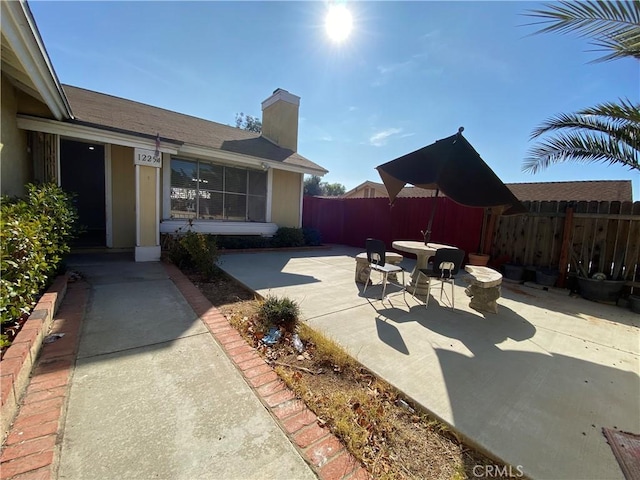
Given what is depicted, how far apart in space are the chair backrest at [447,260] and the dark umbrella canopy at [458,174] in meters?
0.79

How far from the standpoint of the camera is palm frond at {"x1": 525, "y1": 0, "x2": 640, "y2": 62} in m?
3.46

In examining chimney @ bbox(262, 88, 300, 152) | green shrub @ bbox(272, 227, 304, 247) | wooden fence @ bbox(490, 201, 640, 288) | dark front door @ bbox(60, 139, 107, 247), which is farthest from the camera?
chimney @ bbox(262, 88, 300, 152)

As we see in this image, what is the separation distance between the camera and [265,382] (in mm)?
2301

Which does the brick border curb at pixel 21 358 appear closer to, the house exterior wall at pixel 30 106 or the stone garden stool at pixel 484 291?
the house exterior wall at pixel 30 106

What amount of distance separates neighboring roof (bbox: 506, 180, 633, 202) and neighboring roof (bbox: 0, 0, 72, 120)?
1778cm

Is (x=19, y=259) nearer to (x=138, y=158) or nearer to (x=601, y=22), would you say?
(x=138, y=158)

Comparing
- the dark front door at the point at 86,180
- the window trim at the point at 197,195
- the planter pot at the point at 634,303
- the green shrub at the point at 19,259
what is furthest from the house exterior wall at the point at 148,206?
the planter pot at the point at 634,303

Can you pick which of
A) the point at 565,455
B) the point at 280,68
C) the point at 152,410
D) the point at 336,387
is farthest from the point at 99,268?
the point at 280,68

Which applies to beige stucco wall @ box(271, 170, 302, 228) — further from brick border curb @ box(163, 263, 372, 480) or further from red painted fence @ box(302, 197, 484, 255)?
brick border curb @ box(163, 263, 372, 480)

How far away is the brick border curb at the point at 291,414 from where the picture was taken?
A: 5.22 ft

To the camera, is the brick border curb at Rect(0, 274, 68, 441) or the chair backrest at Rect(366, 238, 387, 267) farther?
the chair backrest at Rect(366, 238, 387, 267)

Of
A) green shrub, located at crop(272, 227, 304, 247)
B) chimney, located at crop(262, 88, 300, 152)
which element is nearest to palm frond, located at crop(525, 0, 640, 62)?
green shrub, located at crop(272, 227, 304, 247)

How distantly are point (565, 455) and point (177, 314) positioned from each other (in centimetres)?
389

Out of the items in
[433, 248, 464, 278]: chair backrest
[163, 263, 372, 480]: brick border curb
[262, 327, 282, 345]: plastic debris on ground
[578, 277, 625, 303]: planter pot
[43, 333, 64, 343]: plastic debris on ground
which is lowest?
[163, 263, 372, 480]: brick border curb
